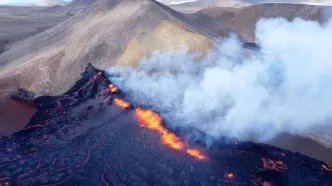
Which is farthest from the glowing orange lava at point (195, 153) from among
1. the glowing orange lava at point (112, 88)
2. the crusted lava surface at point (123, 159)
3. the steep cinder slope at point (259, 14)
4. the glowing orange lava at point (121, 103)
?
the steep cinder slope at point (259, 14)

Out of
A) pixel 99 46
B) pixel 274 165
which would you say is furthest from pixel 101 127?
pixel 99 46

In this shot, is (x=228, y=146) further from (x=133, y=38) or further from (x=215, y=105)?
(x=133, y=38)

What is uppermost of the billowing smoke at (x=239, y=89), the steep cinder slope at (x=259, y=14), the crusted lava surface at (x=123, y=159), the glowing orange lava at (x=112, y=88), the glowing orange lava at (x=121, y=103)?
the steep cinder slope at (x=259, y=14)

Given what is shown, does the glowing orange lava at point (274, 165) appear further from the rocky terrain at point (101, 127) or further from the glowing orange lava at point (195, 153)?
the glowing orange lava at point (195, 153)

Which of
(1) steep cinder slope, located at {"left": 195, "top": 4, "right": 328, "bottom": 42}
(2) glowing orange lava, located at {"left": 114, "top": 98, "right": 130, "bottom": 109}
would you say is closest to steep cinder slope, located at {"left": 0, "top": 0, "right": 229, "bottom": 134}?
(2) glowing orange lava, located at {"left": 114, "top": 98, "right": 130, "bottom": 109}

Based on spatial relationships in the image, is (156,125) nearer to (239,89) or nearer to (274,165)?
(239,89)

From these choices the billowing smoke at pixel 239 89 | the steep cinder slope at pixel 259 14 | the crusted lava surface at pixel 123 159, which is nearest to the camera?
the crusted lava surface at pixel 123 159
